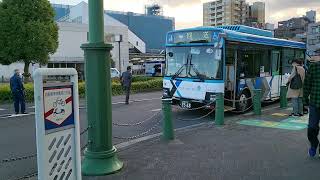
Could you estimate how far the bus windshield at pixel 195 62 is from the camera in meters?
12.5

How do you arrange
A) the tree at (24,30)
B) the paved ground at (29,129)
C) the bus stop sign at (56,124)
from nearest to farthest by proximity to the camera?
the bus stop sign at (56,124)
the paved ground at (29,129)
the tree at (24,30)

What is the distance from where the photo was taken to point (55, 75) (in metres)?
4.48

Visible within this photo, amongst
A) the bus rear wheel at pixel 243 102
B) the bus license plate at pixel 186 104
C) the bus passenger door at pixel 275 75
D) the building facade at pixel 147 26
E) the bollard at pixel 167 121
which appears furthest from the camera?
the building facade at pixel 147 26

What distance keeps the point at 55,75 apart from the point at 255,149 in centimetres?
467

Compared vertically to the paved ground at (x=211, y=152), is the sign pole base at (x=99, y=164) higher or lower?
higher

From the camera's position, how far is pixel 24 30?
2616cm

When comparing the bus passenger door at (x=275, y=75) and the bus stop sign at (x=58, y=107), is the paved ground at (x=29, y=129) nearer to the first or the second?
the bus stop sign at (x=58, y=107)

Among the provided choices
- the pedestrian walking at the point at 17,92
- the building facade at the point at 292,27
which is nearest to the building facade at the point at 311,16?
the building facade at the point at 292,27

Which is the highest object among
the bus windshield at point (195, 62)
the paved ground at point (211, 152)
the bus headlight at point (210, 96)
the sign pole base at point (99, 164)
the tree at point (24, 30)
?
the tree at point (24, 30)

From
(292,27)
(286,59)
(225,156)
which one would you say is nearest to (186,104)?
Answer: (225,156)

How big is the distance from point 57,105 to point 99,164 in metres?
1.97

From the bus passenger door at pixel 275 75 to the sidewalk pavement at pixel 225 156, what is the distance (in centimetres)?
581

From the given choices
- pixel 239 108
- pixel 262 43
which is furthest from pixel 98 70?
pixel 262 43

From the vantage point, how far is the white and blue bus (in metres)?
12.5
